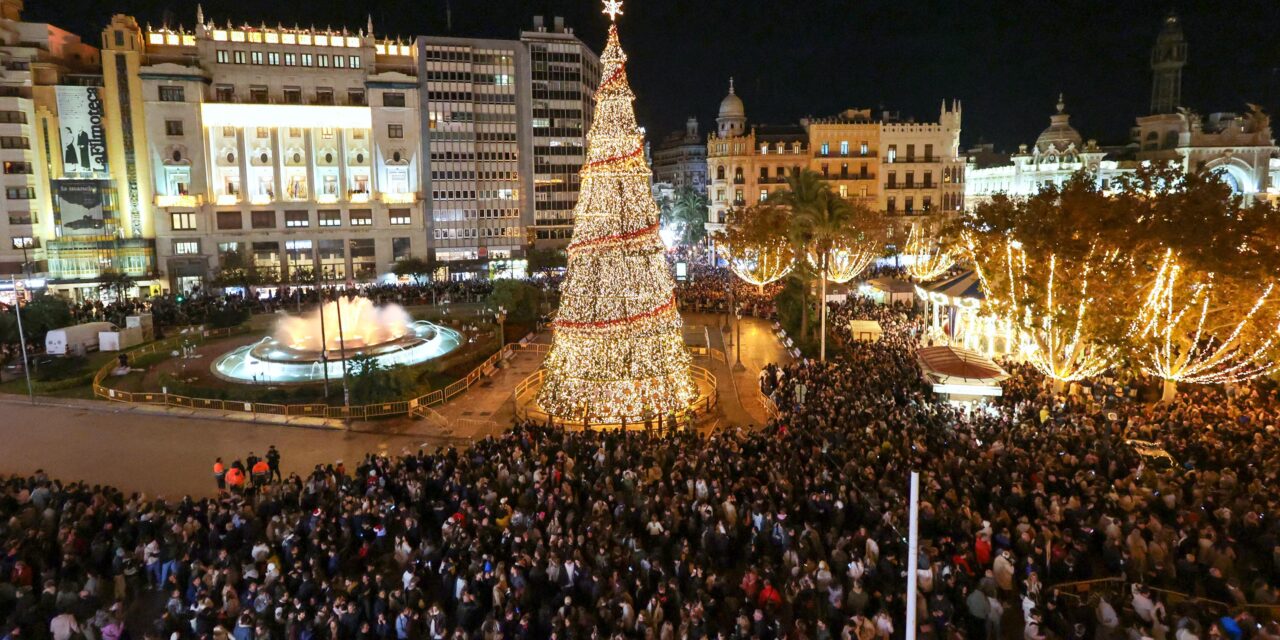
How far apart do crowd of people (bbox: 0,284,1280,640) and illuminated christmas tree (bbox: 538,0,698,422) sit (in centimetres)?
338

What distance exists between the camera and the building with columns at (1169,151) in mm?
70750

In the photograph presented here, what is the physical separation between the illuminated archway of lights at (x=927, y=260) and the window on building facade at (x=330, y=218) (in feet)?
162

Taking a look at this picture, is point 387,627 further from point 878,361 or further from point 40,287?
point 40,287

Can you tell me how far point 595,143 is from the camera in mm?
20453

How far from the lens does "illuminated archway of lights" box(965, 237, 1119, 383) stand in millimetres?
21516

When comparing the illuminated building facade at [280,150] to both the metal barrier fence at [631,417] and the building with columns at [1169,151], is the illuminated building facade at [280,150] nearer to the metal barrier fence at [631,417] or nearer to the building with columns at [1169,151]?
the metal barrier fence at [631,417]

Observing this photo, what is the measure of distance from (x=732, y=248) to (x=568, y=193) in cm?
3673

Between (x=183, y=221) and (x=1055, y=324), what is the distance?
6730 cm

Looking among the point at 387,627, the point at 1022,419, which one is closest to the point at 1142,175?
the point at 1022,419

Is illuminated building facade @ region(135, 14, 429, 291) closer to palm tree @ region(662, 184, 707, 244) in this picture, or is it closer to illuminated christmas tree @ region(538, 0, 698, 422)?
palm tree @ region(662, 184, 707, 244)

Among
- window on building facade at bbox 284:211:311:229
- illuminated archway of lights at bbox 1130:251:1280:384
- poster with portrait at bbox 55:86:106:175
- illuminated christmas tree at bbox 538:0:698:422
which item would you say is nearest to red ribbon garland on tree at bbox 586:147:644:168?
illuminated christmas tree at bbox 538:0:698:422

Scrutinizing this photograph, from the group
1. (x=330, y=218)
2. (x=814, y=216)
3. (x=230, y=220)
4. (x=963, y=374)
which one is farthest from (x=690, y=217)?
(x=963, y=374)

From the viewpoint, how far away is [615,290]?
Result: 812 inches

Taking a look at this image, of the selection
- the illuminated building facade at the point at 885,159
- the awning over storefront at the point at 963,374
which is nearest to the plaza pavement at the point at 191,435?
the awning over storefront at the point at 963,374
